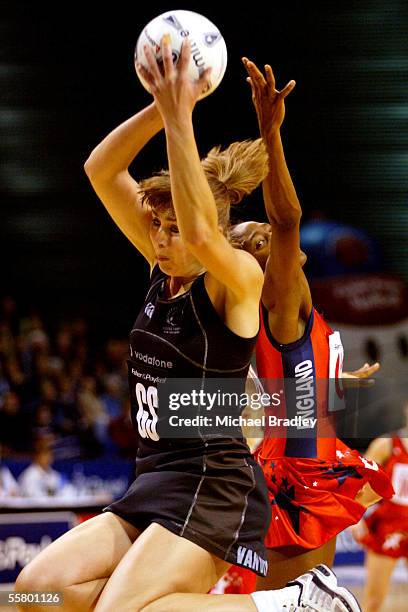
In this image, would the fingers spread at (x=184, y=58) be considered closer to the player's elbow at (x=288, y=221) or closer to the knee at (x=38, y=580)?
the player's elbow at (x=288, y=221)

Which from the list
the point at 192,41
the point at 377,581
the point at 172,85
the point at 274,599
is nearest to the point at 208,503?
the point at 274,599

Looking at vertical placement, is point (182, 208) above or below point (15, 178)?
below

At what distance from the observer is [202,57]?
2.42 metres

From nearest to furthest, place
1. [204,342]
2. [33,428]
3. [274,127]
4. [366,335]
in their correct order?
1. [204,342]
2. [274,127]
3. [33,428]
4. [366,335]

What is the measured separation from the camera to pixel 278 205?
9.57 ft

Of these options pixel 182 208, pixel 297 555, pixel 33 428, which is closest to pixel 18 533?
pixel 33 428

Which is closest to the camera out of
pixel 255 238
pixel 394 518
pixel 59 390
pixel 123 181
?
pixel 123 181

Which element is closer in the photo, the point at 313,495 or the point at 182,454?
the point at 182,454

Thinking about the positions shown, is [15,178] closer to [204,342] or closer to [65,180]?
[65,180]

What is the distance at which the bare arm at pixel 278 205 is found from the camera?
2916 millimetres

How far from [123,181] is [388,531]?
3410 millimetres

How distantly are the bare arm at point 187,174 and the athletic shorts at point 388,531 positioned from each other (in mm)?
3482

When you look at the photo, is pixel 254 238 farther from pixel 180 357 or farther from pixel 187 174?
pixel 187 174

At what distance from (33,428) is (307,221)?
3490mm
